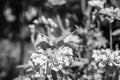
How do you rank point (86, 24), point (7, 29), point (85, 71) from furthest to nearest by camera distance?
point (7, 29) < point (86, 24) < point (85, 71)

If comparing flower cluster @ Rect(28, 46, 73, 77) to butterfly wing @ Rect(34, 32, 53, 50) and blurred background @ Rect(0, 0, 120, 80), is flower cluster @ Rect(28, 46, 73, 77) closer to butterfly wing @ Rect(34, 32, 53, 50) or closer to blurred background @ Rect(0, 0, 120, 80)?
butterfly wing @ Rect(34, 32, 53, 50)

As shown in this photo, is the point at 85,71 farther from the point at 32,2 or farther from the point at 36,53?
the point at 32,2

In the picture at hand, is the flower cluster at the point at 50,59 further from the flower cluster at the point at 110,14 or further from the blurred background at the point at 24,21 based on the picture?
the blurred background at the point at 24,21

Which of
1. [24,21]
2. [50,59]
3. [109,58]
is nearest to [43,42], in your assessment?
[50,59]

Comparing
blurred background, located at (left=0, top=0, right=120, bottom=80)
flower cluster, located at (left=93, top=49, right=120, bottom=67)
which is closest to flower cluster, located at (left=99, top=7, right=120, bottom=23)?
flower cluster, located at (left=93, top=49, right=120, bottom=67)

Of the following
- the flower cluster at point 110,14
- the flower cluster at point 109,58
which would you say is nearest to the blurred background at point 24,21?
the flower cluster at point 110,14

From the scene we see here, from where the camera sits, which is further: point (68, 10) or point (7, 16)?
point (7, 16)

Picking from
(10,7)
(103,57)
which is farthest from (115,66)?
(10,7)

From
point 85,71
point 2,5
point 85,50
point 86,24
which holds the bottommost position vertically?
point 85,71
